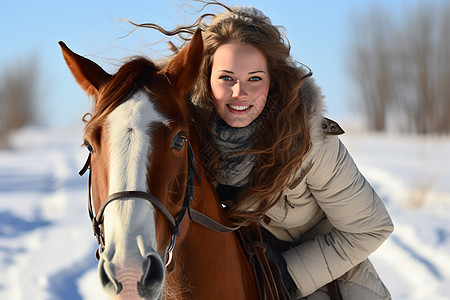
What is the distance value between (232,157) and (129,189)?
702mm

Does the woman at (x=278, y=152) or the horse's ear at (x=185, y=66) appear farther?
the woman at (x=278, y=152)

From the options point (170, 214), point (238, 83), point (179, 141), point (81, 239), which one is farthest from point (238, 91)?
point (81, 239)

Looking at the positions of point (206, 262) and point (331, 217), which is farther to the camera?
point (331, 217)

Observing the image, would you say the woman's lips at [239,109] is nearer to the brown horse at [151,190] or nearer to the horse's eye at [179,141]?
the brown horse at [151,190]

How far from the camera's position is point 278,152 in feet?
6.68

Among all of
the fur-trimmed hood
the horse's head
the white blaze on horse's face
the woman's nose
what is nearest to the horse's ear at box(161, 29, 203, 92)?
the horse's head

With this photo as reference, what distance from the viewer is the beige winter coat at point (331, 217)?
2.11 metres

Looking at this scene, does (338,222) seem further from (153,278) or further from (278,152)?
(153,278)

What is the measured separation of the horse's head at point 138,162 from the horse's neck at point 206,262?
0.21 m

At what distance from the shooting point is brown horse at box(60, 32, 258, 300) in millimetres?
1342

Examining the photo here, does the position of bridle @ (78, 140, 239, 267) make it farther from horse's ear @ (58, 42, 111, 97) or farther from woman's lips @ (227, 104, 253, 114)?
woman's lips @ (227, 104, 253, 114)

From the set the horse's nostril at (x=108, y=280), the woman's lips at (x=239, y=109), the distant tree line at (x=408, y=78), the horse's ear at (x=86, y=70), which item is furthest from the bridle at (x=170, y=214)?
the distant tree line at (x=408, y=78)

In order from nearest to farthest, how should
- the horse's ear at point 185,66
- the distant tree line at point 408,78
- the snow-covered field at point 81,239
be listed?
the horse's ear at point 185,66 < the snow-covered field at point 81,239 < the distant tree line at point 408,78

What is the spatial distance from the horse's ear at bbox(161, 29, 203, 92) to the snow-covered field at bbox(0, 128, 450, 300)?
46cm
